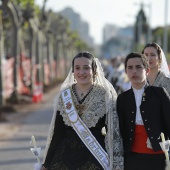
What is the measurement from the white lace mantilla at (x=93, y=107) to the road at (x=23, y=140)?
3.95 m

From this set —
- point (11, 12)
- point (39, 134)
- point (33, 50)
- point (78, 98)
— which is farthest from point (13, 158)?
point (33, 50)

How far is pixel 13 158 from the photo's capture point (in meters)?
9.22

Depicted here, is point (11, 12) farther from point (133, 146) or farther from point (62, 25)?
point (62, 25)

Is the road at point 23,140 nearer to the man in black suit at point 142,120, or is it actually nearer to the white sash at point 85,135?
the white sash at point 85,135

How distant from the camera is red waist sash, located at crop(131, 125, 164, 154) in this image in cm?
442

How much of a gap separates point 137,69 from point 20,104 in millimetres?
15045

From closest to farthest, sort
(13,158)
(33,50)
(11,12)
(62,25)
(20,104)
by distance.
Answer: (13,158) < (11,12) < (20,104) < (33,50) < (62,25)

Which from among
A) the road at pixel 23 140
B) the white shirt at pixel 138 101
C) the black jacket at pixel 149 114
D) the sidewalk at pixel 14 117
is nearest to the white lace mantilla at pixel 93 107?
the black jacket at pixel 149 114

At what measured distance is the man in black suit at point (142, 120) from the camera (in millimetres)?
4410

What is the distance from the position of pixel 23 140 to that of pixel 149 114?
23.3ft

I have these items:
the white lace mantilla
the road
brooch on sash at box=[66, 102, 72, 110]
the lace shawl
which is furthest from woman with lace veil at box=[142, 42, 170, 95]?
the road

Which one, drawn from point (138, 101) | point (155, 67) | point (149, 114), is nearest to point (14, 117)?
point (155, 67)

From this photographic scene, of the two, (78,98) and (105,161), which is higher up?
(78,98)

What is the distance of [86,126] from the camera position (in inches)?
177
